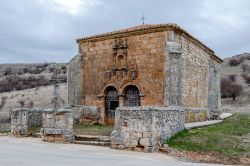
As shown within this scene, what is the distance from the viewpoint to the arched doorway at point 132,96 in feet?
65.7

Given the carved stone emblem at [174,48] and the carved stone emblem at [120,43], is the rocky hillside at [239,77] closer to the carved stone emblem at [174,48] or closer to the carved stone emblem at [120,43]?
the carved stone emblem at [120,43]

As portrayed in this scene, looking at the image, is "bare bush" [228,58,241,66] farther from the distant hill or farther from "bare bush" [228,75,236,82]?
the distant hill

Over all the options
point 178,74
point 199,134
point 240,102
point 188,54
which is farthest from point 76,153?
point 240,102

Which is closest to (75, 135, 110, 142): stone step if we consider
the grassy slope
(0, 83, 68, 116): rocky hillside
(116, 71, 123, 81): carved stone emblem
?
the grassy slope

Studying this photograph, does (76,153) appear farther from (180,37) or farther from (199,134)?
(180,37)

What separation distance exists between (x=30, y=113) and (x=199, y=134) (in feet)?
26.9

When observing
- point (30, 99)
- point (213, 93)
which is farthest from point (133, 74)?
point (30, 99)

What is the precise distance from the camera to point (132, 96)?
20234 millimetres

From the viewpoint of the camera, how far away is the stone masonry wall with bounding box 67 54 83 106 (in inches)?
870

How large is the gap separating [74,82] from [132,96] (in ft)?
13.4

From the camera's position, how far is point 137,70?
19.8 m

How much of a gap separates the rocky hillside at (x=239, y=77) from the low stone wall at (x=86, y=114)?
18.1 metres

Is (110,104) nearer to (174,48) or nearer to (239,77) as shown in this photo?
(174,48)

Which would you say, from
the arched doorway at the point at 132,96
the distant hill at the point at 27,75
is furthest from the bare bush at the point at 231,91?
the arched doorway at the point at 132,96
